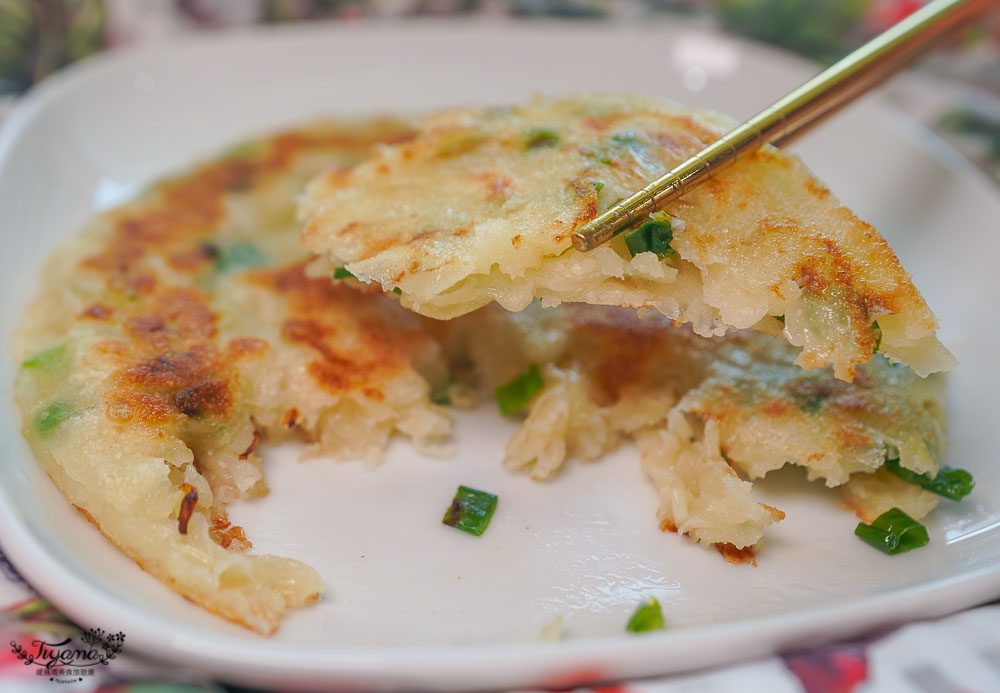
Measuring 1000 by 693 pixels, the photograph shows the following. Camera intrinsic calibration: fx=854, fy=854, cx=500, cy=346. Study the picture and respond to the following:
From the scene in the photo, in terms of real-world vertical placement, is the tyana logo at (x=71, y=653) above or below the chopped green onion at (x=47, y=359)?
below

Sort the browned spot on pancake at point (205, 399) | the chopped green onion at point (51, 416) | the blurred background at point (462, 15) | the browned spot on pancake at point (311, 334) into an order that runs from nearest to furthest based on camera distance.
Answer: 1. the chopped green onion at point (51, 416)
2. the browned spot on pancake at point (205, 399)
3. the browned spot on pancake at point (311, 334)
4. the blurred background at point (462, 15)

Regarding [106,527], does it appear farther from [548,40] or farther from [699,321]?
[548,40]

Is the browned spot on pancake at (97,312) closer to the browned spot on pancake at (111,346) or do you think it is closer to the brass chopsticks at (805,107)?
the browned spot on pancake at (111,346)

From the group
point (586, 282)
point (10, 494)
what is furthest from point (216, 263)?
point (586, 282)

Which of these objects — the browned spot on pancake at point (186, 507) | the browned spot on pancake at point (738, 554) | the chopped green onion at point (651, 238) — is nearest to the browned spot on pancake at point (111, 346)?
the browned spot on pancake at point (186, 507)

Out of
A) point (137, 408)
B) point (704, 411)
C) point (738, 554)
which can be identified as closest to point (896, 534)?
point (738, 554)

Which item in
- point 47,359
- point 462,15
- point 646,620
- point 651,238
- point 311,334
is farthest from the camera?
point 462,15

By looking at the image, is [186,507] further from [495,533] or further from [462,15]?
[462,15]

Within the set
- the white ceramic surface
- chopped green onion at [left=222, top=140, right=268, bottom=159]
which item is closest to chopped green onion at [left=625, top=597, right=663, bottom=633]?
the white ceramic surface
